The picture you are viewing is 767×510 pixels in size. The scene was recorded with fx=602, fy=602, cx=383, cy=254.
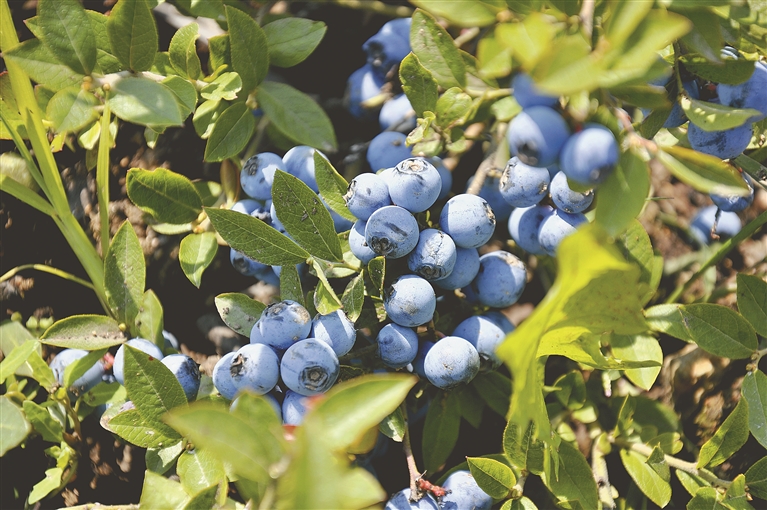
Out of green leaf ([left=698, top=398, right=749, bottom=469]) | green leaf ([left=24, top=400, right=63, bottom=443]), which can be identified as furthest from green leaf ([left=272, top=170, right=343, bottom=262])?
Result: green leaf ([left=698, top=398, right=749, bottom=469])

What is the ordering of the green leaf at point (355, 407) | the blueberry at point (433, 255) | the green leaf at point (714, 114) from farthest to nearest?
the blueberry at point (433, 255), the green leaf at point (714, 114), the green leaf at point (355, 407)

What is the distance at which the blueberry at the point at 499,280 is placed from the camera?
1302 millimetres

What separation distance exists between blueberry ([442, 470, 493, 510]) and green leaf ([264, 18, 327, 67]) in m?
1.02

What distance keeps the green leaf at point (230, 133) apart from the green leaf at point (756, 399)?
121 cm

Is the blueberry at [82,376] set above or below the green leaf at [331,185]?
below

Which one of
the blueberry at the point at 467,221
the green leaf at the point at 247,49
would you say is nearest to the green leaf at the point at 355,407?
the blueberry at the point at 467,221

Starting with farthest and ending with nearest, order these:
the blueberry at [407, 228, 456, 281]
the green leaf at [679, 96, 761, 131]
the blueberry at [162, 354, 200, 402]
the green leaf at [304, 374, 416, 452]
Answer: the blueberry at [162, 354, 200, 402], the blueberry at [407, 228, 456, 281], the green leaf at [679, 96, 761, 131], the green leaf at [304, 374, 416, 452]

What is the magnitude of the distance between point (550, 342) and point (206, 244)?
805mm

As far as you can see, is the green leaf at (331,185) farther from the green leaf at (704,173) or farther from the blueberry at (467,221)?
the green leaf at (704,173)

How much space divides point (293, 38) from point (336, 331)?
727mm

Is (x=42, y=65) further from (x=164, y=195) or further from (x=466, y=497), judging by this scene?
(x=466, y=497)

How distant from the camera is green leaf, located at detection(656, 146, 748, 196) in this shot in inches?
32.4

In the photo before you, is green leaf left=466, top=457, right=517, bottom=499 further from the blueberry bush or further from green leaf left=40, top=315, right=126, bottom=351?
green leaf left=40, top=315, right=126, bottom=351

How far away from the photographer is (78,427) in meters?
1.49
